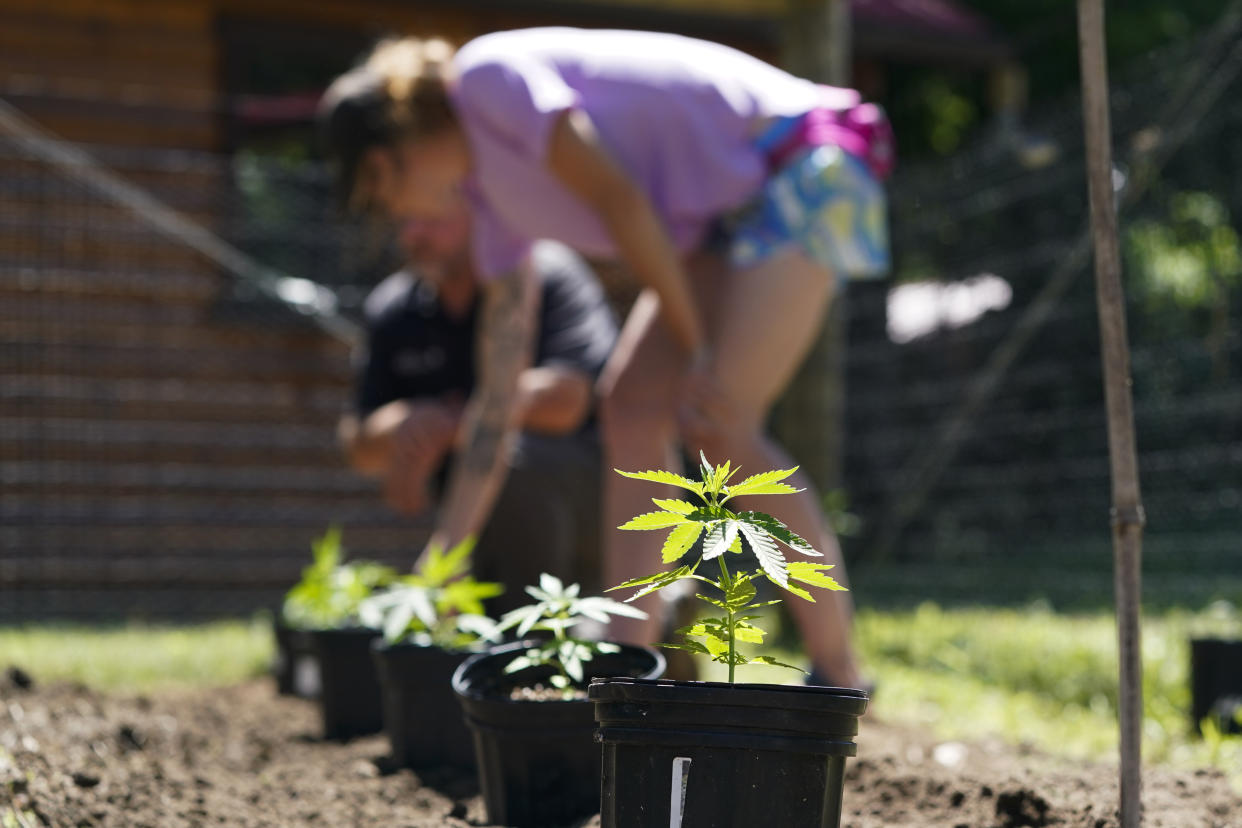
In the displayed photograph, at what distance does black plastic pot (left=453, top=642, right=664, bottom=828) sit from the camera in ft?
5.42

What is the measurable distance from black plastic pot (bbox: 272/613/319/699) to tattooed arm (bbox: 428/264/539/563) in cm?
82

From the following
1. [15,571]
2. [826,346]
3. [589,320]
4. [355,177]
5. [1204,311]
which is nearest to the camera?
[355,177]

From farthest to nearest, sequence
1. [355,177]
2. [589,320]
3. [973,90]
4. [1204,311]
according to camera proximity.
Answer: [973,90]
[1204,311]
[589,320]
[355,177]

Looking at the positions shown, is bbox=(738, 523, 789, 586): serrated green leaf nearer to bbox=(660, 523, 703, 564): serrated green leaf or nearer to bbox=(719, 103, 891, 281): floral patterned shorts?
bbox=(660, 523, 703, 564): serrated green leaf

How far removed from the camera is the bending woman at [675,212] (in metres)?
2.38

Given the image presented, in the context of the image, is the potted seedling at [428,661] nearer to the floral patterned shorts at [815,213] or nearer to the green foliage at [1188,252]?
the floral patterned shorts at [815,213]

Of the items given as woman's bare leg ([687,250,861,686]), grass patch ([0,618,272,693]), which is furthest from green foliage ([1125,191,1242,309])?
grass patch ([0,618,272,693])

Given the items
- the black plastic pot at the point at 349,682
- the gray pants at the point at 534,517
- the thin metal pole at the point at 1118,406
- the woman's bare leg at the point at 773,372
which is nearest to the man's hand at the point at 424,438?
the gray pants at the point at 534,517

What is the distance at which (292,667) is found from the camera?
3492mm

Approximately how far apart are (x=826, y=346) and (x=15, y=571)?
3.34 meters

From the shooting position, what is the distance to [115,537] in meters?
6.19

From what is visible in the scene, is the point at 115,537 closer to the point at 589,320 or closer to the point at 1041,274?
the point at 589,320

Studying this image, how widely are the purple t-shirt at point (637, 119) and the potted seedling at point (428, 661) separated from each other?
718 mm

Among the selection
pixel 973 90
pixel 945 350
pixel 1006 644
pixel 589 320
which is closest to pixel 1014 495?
pixel 945 350
